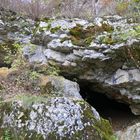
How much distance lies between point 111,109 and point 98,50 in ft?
10.5

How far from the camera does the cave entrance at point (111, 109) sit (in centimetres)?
865

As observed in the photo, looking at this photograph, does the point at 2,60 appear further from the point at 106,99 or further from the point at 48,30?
the point at 106,99

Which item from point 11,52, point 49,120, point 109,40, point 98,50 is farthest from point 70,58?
point 49,120

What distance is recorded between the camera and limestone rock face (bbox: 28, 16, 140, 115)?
7137 mm

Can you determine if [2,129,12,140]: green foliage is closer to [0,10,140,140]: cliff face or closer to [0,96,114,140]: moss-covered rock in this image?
[0,96,114,140]: moss-covered rock

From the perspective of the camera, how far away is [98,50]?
23.7 ft

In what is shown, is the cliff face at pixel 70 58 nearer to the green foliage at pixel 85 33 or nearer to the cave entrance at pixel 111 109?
the green foliage at pixel 85 33

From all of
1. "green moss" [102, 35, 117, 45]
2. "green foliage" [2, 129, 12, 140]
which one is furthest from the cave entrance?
"green foliage" [2, 129, 12, 140]

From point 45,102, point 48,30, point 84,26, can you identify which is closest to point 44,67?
point 48,30

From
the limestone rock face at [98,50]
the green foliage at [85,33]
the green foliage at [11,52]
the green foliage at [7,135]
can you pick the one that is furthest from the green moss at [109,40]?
the green foliage at [7,135]

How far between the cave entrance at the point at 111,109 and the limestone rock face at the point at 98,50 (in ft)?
2.56

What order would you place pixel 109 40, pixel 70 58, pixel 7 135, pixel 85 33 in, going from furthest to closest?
1. pixel 85 33
2. pixel 70 58
3. pixel 109 40
4. pixel 7 135

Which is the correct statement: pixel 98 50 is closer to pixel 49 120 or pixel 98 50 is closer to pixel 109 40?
pixel 109 40

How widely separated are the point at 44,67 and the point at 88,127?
2747mm
